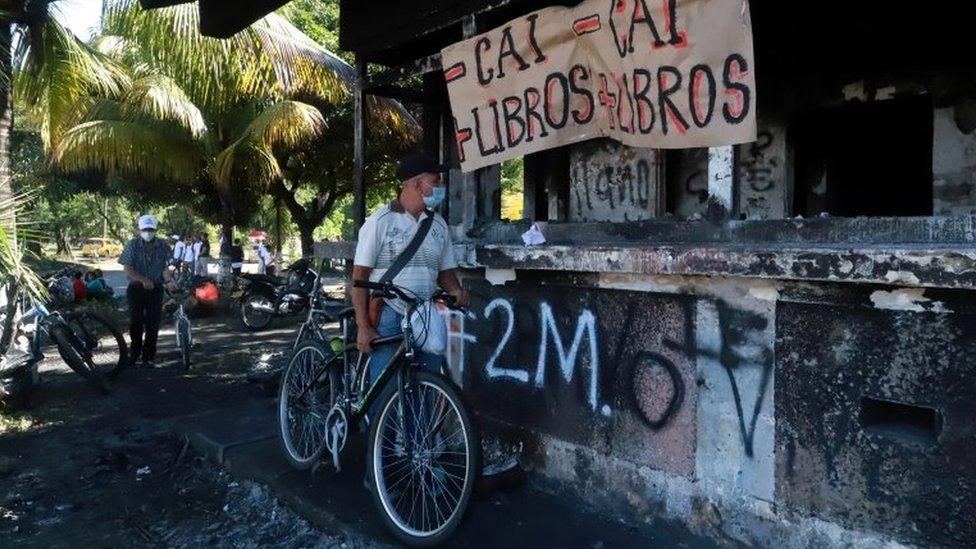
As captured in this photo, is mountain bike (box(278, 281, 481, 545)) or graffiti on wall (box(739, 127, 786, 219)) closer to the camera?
mountain bike (box(278, 281, 481, 545))

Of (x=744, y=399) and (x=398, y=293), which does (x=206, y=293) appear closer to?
(x=398, y=293)

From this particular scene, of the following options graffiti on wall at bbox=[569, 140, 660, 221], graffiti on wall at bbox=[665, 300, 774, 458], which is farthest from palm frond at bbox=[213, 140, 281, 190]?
graffiti on wall at bbox=[665, 300, 774, 458]

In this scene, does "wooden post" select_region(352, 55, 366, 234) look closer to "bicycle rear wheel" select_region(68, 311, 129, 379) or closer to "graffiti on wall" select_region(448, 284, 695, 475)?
"graffiti on wall" select_region(448, 284, 695, 475)

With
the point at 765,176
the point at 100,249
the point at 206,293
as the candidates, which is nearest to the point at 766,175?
the point at 765,176

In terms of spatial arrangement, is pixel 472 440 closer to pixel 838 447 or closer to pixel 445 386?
pixel 445 386

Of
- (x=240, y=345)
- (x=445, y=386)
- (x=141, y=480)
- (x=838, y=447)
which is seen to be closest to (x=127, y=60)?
(x=240, y=345)

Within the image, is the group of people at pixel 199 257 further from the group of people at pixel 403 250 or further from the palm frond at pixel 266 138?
the group of people at pixel 403 250

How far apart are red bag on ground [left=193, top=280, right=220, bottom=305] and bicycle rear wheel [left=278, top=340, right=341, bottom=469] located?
9.47 metres

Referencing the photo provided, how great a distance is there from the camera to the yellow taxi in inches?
1958

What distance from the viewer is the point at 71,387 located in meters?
7.52

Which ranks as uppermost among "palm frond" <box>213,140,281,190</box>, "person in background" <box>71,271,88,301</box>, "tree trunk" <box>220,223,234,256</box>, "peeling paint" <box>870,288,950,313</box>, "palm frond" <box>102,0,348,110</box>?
"palm frond" <box>102,0,348,110</box>

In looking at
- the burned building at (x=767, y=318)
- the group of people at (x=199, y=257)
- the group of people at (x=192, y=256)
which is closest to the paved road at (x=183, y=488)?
the burned building at (x=767, y=318)

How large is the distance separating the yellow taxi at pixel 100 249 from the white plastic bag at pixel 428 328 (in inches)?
2066

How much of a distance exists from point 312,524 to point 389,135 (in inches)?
456
